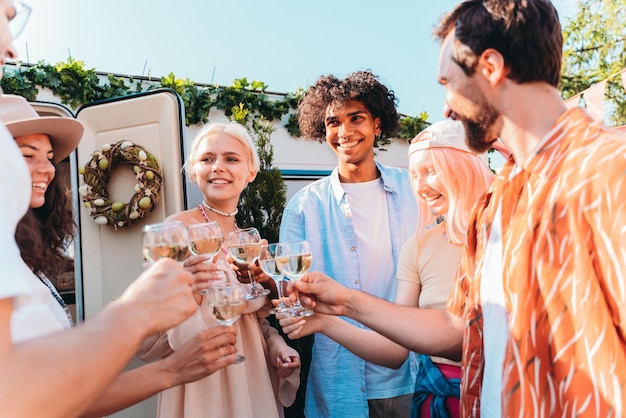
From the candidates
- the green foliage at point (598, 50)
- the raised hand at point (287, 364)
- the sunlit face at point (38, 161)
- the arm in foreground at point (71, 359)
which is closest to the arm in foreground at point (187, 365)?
the raised hand at point (287, 364)

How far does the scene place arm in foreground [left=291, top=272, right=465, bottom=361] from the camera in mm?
1919

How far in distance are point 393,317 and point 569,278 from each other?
37.8 inches

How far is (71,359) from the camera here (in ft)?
2.62

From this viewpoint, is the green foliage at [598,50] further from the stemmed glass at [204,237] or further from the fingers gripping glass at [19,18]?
the fingers gripping glass at [19,18]

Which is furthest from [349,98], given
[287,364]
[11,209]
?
[11,209]

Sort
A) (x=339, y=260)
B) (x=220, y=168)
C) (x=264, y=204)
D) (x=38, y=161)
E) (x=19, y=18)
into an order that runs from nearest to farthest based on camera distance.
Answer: (x=19, y=18)
(x=38, y=161)
(x=220, y=168)
(x=339, y=260)
(x=264, y=204)

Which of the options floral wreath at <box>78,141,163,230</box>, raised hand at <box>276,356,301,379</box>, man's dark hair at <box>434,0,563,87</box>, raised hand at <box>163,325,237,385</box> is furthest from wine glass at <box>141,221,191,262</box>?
floral wreath at <box>78,141,163,230</box>

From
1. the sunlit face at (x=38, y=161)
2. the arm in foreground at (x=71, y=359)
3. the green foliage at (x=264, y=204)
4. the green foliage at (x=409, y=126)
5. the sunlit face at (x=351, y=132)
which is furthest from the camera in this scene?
the green foliage at (x=409, y=126)

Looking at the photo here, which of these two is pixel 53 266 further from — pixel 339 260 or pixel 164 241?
pixel 339 260

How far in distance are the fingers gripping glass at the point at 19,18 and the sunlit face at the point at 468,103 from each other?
1157mm

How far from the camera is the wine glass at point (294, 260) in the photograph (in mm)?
1930

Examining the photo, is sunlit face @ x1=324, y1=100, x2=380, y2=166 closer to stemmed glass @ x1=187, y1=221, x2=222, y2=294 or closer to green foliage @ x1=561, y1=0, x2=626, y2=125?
stemmed glass @ x1=187, y1=221, x2=222, y2=294

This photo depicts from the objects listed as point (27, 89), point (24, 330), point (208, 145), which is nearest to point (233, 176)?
point (208, 145)

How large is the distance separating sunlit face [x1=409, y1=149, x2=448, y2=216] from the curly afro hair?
1.16 meters
